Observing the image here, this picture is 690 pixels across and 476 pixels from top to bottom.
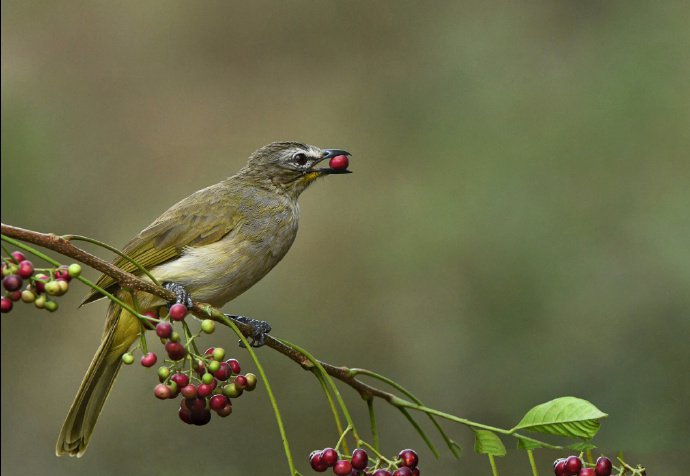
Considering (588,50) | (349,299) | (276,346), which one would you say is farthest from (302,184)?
(588,50)

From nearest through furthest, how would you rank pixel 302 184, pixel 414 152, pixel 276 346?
pixel 276 346 → pixel 302 184 → pixel 414 152

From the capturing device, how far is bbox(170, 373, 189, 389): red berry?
2.20 m

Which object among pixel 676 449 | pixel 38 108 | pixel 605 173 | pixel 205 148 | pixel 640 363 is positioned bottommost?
pixel 676 449

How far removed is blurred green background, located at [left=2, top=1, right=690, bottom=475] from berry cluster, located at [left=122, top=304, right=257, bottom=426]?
3.52 metres

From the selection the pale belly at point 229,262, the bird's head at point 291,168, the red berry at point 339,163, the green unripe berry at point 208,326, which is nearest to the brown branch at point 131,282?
the green unripe berry at point 208,326

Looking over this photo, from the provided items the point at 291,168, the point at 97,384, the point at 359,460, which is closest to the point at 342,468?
the point at 359,460

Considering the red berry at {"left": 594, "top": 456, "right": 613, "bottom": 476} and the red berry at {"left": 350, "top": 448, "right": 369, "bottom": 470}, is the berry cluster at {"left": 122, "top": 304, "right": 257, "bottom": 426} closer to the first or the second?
the red berry at {"left": 350, "top": 448, "right": 369, "bottom": 470}

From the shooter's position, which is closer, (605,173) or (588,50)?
(605,173)

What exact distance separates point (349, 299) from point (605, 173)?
2.09 m

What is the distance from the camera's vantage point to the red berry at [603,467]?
2168 mm

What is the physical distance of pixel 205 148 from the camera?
8.89 metres

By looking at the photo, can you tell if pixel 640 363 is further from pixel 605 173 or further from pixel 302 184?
pixel 302 184

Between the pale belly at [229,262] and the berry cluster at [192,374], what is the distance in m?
1.30

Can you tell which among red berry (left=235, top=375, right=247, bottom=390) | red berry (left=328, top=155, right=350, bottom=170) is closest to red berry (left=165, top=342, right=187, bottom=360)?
red berry (left=235, top=375, right=247, bottom=390)
